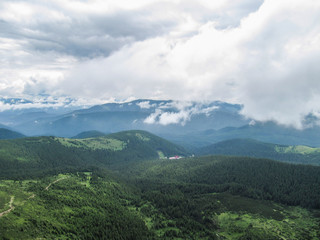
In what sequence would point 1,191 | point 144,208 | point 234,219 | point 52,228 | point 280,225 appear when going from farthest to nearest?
point 144,208
point 234,219
point 280,225
point 1,191
point 52,228

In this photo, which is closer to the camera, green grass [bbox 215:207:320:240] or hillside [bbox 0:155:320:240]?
hillside [bbox 0:155:320:240]

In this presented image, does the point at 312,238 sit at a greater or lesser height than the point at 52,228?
lesser

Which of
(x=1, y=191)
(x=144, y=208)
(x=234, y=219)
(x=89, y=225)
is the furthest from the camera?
(x=144, y=208)

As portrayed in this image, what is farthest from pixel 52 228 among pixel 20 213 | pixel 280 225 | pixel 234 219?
pixel 280 225

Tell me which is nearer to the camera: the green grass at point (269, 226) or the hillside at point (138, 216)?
the hillside at point (138, 216)

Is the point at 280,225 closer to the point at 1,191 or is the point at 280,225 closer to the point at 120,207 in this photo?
the point at 120,207

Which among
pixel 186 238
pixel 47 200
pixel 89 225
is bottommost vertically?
pixel 186 238

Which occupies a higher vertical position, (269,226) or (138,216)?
(269,226)

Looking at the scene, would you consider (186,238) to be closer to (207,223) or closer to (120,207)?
(207,223)

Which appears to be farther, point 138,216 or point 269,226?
point 138,216

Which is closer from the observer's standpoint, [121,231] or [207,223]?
[121,231]
